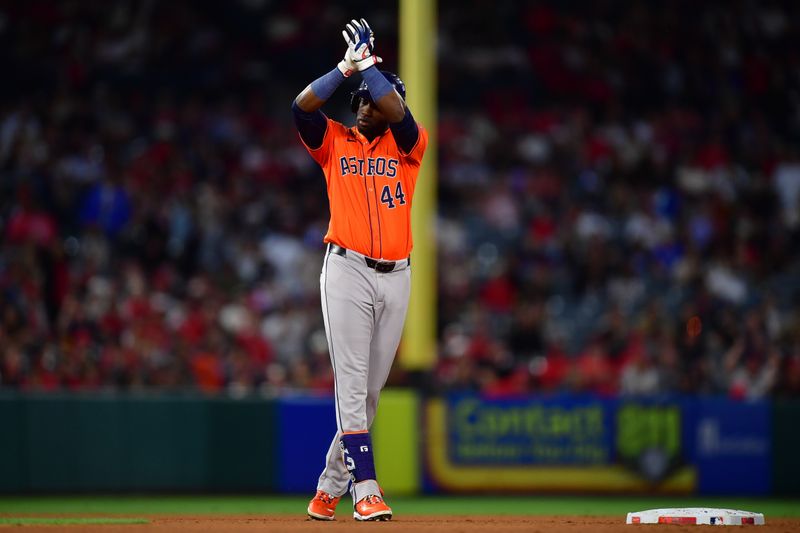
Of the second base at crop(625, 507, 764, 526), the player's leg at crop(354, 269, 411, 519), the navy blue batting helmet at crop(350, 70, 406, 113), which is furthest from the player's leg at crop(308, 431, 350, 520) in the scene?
the navy blue batting helmet at crop(350, 70, 406, 113)

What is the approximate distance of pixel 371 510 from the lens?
19.1 feet

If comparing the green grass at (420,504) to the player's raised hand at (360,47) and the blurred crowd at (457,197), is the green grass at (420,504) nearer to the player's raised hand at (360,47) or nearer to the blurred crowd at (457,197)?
the blurred crowd at (457,197)

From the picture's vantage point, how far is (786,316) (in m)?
13.3

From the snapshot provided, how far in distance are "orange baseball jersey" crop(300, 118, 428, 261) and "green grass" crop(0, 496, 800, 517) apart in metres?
3.10

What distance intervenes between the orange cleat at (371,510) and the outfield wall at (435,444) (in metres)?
5.24

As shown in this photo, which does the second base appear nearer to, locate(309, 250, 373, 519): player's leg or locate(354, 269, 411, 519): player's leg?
locate(354, 269, 411, 519): player's leg

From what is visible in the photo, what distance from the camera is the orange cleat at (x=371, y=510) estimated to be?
5828 millimetres

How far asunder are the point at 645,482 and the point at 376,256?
6227mm

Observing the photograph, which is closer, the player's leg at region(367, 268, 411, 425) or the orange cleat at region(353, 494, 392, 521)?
the orange cleat at region(353, 494, 392, 521)

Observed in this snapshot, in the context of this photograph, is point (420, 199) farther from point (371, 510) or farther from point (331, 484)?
point (371, 510)

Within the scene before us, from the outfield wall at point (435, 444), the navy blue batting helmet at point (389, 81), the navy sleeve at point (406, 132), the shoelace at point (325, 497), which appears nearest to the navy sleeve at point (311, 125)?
the navy blue batting helmet at point (389, 81)

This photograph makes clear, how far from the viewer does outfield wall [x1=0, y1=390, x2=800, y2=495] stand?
10.7 meters

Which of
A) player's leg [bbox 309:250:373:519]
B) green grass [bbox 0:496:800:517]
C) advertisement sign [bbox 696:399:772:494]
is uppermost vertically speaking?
player's leg [bbox 309:250:373:519]

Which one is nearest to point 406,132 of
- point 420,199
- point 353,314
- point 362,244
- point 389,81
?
point 389,81
